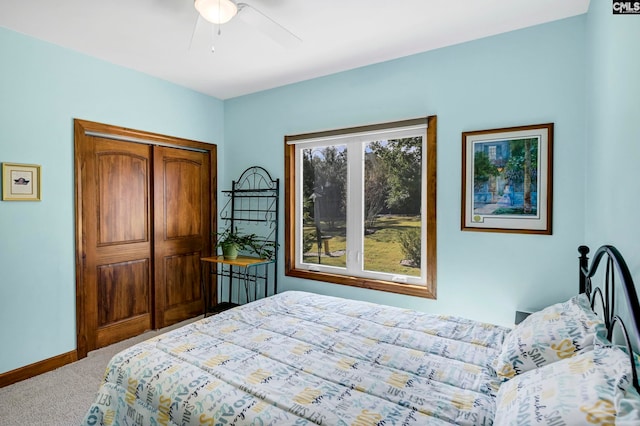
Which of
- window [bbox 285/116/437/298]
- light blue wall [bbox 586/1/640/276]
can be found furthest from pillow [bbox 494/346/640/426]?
window [bbox 285/116/437/298]

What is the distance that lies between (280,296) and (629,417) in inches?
91.7

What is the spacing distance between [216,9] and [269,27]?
33 cm

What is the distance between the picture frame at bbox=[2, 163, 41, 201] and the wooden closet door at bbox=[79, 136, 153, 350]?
0.34 meters

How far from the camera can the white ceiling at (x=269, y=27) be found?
227 centimetres

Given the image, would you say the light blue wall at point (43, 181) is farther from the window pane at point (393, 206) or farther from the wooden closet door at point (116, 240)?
the window pane at point (393, 206)

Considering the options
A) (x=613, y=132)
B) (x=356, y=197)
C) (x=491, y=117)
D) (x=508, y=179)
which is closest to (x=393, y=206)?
(x=356, y=197)

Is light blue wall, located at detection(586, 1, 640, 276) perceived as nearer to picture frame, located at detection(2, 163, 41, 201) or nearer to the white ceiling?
the white ceiling

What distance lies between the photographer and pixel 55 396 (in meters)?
2.49

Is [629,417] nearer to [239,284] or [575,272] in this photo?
[575,272]

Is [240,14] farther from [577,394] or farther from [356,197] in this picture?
[577,394]

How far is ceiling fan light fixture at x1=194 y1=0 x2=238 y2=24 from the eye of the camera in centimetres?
203

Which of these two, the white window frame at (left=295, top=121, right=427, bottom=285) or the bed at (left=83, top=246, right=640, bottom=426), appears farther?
the white window frame at (left=295, top=121, right=427, bottom=285)

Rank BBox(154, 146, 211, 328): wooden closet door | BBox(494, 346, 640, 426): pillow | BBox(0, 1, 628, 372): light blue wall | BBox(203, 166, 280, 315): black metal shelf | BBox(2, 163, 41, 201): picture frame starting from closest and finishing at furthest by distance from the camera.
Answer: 1. BBox(494, 346, 640, 426): pillow
2. BBox(0, 1, 628, 372): light blue wall
3. BBox(2, 163, 41, 201): picture frame
4. BBox(154, 146, 211, 328): wooden closet door
5. BBox(203, 166, 280, 315): black metal shelf

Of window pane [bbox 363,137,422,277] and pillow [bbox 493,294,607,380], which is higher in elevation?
window pane [bbox 363,137,422,277]
